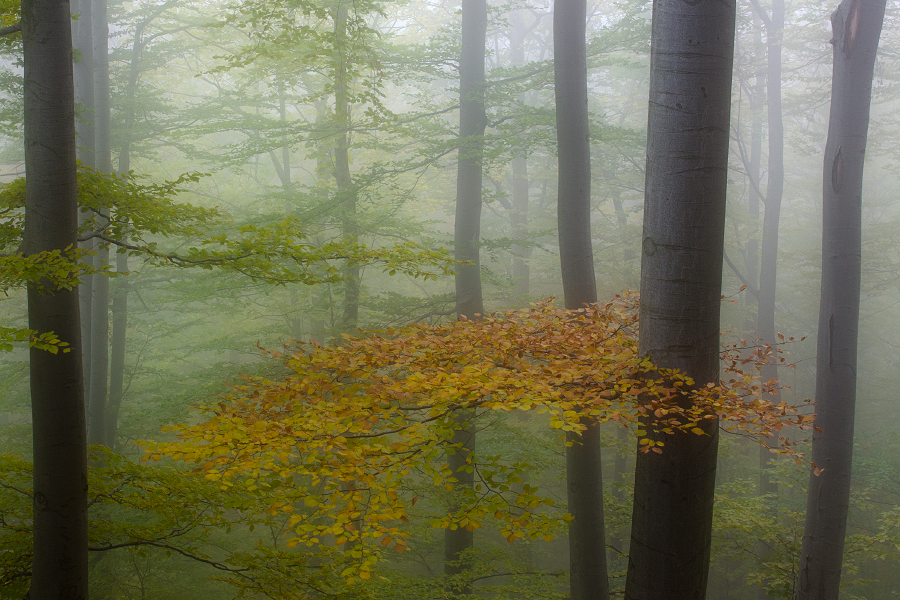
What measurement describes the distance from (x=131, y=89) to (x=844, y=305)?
12132 mm

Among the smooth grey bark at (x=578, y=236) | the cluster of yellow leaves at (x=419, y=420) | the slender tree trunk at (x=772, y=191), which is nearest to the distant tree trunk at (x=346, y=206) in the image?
the smooth grey bark at (x=578, y=236)

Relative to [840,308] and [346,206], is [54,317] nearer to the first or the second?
[346,206]

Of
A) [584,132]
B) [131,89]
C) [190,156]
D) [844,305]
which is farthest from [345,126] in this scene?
[844,305]

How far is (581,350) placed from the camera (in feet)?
11.3

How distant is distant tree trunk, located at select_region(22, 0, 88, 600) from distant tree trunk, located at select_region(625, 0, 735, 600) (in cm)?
326

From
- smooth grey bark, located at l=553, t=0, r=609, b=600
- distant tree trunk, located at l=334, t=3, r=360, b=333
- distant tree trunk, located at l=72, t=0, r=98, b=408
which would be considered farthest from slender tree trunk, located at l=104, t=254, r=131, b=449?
smooth grey bark, located at l=553, t=0, r=609, b=600

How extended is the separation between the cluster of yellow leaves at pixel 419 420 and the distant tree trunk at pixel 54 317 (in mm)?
976

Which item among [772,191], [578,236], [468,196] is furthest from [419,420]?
[772,191]

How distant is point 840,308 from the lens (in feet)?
18.4

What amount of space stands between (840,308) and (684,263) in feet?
13.4

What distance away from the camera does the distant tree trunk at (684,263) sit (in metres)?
2.65

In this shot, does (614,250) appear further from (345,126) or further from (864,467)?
(345,126)

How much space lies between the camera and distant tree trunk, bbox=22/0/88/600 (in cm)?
305

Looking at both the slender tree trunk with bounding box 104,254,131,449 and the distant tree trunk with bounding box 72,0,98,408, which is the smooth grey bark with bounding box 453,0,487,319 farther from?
the slender tree trunk with bounding box 104,254,131,449
